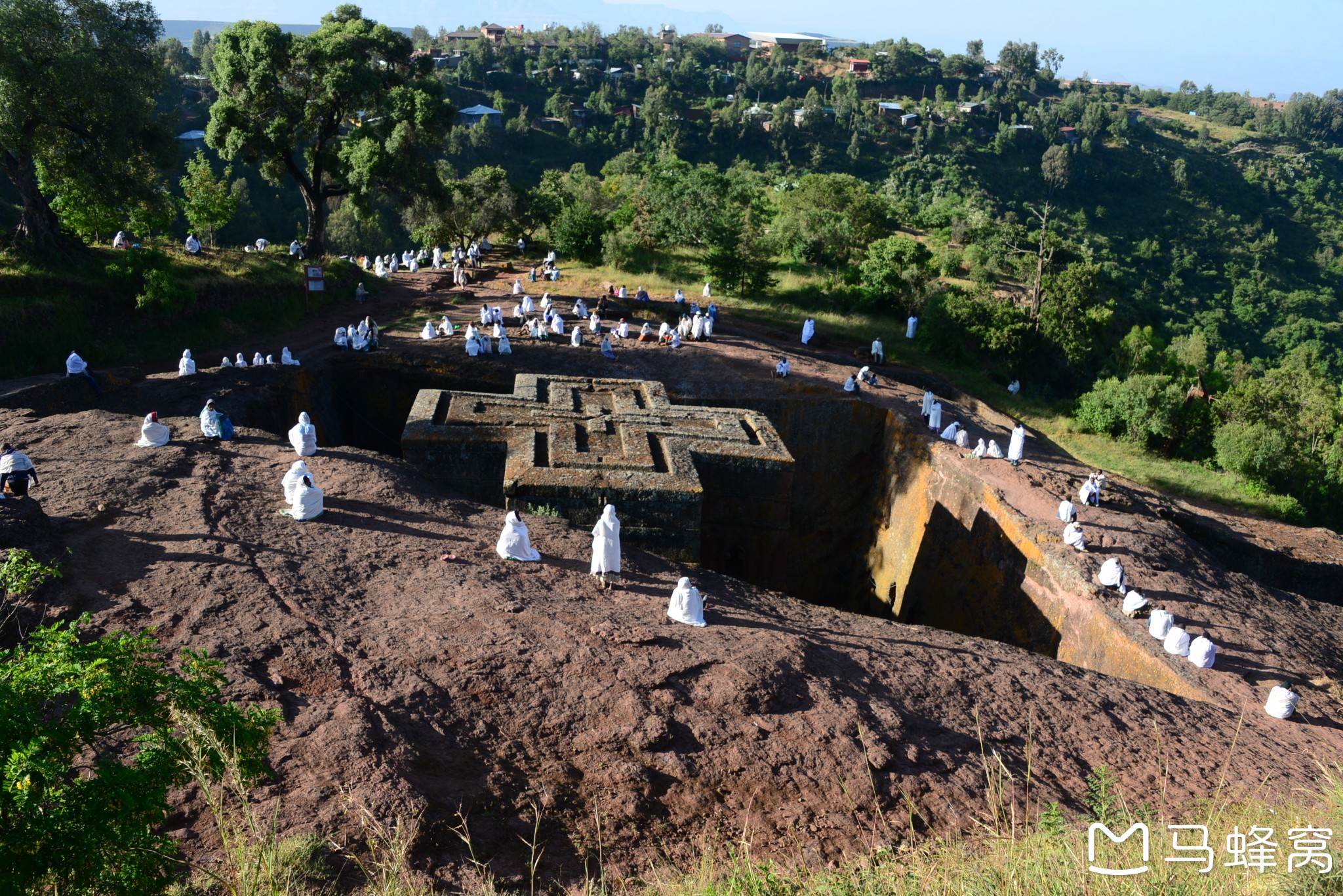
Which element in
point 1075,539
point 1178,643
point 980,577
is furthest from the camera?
point 980,577

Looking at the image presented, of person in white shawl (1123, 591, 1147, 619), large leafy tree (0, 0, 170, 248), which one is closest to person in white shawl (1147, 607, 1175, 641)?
person in white shawl (1123, 591, 1147, 619)

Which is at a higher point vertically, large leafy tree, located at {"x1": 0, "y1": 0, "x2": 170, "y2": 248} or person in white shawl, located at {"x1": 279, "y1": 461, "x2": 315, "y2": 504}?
large leafy tree, located at {"x1": 0, "y1": 0, "x2": 170, "y2": 248}

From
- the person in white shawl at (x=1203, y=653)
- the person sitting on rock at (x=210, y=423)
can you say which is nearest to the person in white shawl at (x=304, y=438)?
the person sitting on rock at (x=210, y=423)

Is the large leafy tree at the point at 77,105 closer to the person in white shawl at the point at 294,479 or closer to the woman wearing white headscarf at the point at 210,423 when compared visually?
the woman wearing white headscarf at the point at 210,423

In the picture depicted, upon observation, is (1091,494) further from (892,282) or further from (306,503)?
(892,282)

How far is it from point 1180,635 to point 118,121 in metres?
20.8

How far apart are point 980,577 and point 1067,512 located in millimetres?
1785

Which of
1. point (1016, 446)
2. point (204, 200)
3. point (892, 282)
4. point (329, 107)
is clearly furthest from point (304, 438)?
point (892, 282)

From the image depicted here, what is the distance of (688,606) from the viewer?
8586 mm

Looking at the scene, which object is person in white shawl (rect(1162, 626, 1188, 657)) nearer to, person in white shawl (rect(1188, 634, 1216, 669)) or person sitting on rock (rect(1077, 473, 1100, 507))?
person in white shawl (rect(1188, 634, 1216, 669))

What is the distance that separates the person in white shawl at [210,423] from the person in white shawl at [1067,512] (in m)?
13.0

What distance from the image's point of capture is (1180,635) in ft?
33.8

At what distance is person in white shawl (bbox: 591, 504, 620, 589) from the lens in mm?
Answer: 9180

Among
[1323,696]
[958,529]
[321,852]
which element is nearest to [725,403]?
[958,529]
